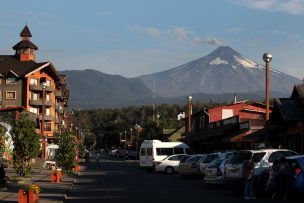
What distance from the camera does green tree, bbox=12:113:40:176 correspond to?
1253 inches

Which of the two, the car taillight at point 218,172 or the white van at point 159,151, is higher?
the white van at point 159,151

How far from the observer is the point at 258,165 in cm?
2428

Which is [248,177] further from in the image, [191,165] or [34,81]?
[34,81]

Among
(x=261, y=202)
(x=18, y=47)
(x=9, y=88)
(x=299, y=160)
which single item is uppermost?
(x=18, y=47)

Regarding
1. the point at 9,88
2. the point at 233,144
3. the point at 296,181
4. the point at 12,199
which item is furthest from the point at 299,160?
the point at 9,88

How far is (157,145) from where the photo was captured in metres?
47.8

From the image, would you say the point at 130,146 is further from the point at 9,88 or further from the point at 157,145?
the point at 157,145

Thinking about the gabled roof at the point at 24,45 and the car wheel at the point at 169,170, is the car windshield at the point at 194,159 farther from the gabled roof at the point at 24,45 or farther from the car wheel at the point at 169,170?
the gabled roof at the point at 24,45

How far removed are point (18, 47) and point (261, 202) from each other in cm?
8783

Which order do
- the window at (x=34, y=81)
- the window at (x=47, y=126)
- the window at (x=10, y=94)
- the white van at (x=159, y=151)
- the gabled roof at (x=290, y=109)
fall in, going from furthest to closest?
the window at (x=47, y=126) → the window at (x=34, y=81) → the window at (x=10, y=94) → the white van at (x=159, y=151) → the gabled roof at (x=290, y=109)

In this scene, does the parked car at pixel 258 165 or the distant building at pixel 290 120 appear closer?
the parked car at pixel 258 165

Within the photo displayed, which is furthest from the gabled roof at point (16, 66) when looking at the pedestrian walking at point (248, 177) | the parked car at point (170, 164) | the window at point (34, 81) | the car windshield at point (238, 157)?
the pedestrian walking at point (248, 177)

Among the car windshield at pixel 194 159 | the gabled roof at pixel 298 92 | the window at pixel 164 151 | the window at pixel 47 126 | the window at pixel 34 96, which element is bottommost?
the car windshield at pixel 194 159

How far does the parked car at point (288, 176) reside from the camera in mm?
20234
